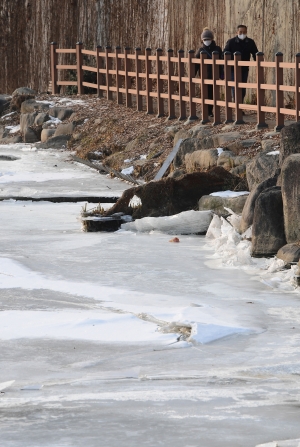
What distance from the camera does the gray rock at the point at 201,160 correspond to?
44.9ft

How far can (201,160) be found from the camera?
1384 centimetres

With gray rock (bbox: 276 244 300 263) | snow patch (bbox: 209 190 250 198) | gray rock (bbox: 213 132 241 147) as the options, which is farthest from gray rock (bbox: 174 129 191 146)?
gray rock (bbox: 276 244 300 263)

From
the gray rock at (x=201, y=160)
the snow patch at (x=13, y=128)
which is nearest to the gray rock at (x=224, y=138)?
the gray rock at (x=201, y=160)

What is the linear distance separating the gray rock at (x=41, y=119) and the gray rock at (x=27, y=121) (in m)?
0.10

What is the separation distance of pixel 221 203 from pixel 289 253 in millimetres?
2388

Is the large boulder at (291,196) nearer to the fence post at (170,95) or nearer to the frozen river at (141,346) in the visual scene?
the frozen river at (141,346)

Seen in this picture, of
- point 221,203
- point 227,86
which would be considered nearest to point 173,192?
point 221,203

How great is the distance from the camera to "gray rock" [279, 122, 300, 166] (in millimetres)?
10320

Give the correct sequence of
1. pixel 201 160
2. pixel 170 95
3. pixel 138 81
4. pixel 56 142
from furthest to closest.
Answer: pixel 56 142
pixel 138 81
pixel 170 95
pixel 201 160

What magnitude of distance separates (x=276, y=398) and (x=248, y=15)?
13372 millimetres

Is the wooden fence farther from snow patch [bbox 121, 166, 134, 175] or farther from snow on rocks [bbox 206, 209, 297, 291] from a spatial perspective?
snow on rocks [bbox 206, 209, 297, 291]

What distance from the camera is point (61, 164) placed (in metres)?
17.1

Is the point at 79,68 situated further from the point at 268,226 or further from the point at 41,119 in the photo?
the point at 268,226

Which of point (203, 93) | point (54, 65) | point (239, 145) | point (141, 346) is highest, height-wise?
point (54, 65)
